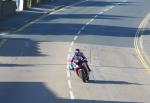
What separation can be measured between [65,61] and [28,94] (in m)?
→ 10.9

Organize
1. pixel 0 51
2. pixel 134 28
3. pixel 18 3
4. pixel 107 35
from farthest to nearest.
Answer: pixel 18 3, pixel 134 28, pixel 107 35, pixel 0 51

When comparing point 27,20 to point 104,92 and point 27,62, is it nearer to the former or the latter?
point 27,62

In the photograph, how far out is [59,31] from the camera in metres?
52.3

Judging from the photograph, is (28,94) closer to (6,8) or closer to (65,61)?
(65,61)

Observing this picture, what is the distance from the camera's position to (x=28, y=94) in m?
25.2

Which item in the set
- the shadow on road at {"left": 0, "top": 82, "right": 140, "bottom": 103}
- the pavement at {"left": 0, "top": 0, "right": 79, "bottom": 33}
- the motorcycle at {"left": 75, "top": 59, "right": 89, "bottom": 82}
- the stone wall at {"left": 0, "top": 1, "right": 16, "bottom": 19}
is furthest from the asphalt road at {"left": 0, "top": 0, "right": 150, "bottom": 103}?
the stone wall at {"left": 0, "top": 1, "right": 16, "bottom": 19}

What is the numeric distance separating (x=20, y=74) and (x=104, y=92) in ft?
17.7

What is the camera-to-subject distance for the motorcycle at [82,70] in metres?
29.7

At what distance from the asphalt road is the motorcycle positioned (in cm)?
36

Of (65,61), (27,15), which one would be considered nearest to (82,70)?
(65,61)

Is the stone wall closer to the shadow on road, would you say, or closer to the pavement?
the pavement

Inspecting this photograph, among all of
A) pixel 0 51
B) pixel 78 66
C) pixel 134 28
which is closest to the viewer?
pixel 78 66

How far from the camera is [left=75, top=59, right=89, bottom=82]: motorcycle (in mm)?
29703

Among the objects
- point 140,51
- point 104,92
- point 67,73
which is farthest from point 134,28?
point 104,92
